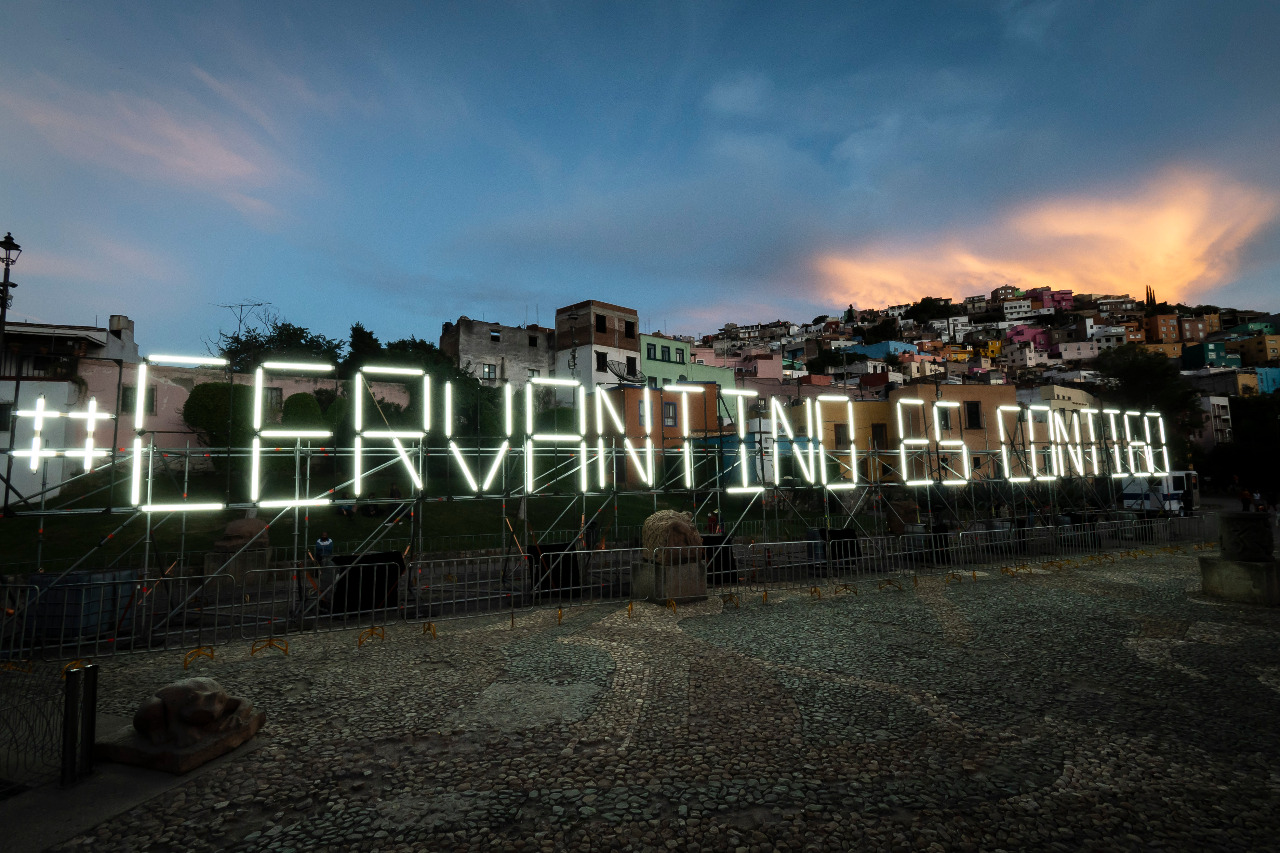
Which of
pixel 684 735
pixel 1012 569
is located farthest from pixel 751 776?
pixel 1012 569

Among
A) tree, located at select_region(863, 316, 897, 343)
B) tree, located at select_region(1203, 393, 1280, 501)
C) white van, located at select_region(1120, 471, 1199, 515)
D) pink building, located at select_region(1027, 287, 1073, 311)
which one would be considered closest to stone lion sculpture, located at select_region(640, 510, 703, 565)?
white van, located at select_region(1120, 471, 1199, 515)

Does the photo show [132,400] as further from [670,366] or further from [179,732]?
[670,366]

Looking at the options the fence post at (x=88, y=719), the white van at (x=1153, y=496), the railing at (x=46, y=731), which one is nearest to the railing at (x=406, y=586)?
the railing at (x=46, y=731)

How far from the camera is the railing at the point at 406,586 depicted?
10.0 m

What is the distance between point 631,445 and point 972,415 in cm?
2418

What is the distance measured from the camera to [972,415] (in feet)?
122

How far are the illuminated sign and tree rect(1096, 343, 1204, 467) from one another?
2333cm

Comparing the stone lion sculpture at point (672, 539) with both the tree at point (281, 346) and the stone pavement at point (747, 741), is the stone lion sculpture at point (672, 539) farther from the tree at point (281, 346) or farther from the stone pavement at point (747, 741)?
the tree at point (281, 346)

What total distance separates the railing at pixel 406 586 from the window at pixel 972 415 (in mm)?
15292

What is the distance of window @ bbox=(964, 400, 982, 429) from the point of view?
36734 mm

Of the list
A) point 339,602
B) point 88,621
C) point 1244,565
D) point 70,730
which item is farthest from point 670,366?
point 70,730

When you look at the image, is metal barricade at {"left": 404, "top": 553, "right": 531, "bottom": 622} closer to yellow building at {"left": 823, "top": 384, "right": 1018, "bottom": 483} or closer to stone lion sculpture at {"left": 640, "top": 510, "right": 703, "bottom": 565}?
stone lion sculpture at {"left": 640, "top": 510, "right": 703, "bottom": 565}

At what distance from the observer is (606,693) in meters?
7.30

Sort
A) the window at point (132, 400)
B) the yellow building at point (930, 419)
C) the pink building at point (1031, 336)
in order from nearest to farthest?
the window at point (132, 400) → the yellow building at point (930, 419) → the pink building at point (1031, 336)
